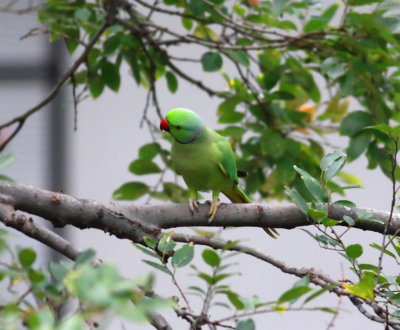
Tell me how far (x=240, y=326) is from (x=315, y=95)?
1.40 m

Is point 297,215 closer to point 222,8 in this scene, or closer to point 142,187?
point 142,187

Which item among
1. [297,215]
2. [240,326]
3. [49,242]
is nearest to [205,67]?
[297,215]

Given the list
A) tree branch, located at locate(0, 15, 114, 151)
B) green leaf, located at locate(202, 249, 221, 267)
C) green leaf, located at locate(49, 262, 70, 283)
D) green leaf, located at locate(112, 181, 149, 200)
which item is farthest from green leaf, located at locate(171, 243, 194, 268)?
green leaf, located at locate(112, 181, 149, 200)

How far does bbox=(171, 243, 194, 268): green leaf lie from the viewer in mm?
954

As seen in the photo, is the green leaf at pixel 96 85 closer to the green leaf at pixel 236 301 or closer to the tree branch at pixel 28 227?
the tree branch at pixel 28 227

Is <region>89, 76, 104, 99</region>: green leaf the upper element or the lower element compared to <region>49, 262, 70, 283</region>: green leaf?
lower

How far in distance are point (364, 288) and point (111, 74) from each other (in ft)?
4.29

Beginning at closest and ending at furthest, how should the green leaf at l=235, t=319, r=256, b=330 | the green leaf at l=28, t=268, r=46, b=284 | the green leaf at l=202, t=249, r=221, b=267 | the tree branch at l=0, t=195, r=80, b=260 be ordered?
the green leaf at l=28, t=268, r=46, b=284
the green leaf at l=235, t=319, r=256, b=330
the green leaf at l=202, t=249, r=221, b=267
the tree branch at l=0, t=195, r=80, b=260

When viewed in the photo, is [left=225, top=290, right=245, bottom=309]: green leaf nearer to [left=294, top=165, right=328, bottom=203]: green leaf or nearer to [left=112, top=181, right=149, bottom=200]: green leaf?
[left=294, top=165, right=328, bottom=203]: green leaf

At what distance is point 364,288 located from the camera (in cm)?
92

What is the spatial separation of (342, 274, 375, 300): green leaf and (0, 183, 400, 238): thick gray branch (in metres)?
0.19

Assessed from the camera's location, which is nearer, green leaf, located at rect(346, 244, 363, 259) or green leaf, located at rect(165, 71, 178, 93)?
green leaf, located at rect(346, 244, 363, 259)

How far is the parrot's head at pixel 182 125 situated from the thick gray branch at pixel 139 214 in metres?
0.25

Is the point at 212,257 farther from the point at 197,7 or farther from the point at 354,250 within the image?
the point at 197,7
